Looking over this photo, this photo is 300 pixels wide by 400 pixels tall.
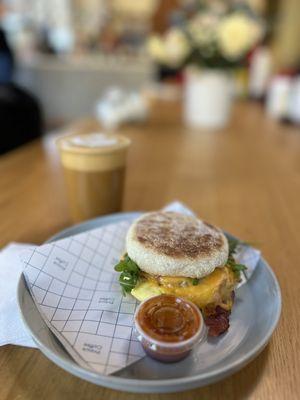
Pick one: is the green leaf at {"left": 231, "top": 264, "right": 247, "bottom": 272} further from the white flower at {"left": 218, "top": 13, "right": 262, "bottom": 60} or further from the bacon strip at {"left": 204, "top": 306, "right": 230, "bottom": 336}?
the white flower at {"left": 218, "top": 13, "right": 262, "bottom": 60}

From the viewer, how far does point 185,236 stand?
26.5 inches

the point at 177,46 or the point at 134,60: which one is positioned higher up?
the point at 177,46

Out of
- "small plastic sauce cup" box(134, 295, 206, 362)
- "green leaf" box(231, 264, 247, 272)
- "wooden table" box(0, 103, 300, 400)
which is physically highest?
"small plastic sauce cup" box(134, 295, 206, 362)

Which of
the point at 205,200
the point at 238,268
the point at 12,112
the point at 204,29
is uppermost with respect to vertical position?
the point at 204,29

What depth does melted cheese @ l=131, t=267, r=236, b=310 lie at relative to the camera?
0.61 meters

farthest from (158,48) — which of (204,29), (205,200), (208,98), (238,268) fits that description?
(238,268)

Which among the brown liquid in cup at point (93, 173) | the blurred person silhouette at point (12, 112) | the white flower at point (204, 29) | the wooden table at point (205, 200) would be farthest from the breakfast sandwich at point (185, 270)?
the blurred person silhouette at point (12, 112)

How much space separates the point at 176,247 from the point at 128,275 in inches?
4.0

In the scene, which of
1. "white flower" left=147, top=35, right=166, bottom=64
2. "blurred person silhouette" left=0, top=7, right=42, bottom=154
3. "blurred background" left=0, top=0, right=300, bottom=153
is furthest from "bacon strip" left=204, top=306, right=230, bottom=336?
"blurred person silhouette" left=0, top=7, right=42, bottom=154

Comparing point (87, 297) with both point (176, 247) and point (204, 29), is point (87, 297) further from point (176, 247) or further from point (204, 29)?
point (204, 29)

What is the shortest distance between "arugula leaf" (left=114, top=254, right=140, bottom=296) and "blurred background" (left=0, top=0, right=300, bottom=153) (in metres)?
1.57

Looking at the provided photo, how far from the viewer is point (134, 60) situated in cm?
585

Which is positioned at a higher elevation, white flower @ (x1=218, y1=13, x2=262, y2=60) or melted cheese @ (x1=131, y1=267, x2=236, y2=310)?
white flower @ (x1=218, y1=13, x2=262, y2=60)

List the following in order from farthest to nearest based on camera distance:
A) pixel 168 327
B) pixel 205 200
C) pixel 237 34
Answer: pixel 237 34 < pixel 205 200 < pixel 168 327
